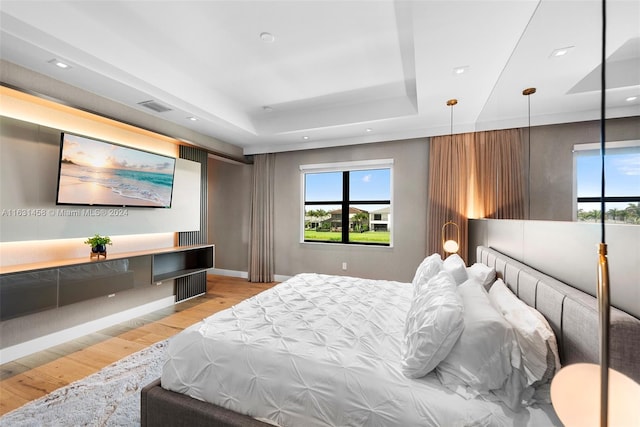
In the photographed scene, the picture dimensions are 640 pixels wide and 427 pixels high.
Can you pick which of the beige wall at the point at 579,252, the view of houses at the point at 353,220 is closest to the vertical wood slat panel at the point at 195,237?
the view of houses at the point at 353,220

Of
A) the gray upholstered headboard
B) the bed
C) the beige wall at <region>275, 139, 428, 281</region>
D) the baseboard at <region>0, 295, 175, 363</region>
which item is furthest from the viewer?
the beige wall at <region>275, 139, 428, 281</region>

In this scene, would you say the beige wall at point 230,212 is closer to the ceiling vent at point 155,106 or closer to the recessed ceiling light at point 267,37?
the ceiling vent at point 155,106

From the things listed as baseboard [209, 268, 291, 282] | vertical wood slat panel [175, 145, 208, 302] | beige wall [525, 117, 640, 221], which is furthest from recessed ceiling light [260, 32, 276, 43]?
baseboard [209, 268, 291, 282]

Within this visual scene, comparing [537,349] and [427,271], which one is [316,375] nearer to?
[537,349]

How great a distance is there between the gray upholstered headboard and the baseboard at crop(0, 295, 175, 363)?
13.0ft

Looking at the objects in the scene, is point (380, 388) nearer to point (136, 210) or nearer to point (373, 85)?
point (373, 85)

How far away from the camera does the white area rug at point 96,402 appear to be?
1.73 m

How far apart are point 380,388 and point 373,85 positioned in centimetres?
324

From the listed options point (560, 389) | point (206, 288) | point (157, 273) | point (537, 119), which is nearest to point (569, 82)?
point (537, 119)

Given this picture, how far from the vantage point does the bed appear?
1.07 m

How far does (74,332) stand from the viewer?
2.89 m

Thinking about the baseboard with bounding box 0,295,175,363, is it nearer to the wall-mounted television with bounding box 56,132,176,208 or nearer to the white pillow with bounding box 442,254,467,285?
the wall-mounted television with bounding box 56,132,176,208

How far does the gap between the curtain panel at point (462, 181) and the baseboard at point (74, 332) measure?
401cm

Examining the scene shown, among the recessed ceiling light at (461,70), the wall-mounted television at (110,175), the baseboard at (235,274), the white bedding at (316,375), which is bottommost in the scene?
the baseboard at (235,274)
